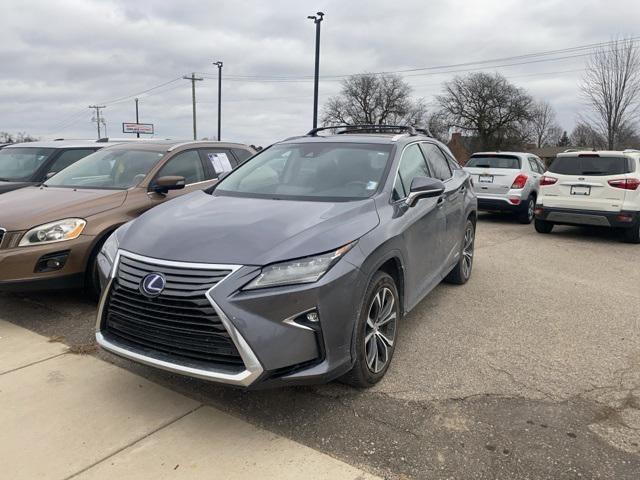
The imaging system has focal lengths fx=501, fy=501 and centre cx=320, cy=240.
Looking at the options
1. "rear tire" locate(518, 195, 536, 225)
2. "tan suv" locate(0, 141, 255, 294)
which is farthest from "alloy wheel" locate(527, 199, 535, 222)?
"tan suv" locate(0, 141, 255, 294)

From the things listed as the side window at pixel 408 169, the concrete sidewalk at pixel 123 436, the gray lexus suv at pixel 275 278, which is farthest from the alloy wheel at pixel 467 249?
the concrete sidewalk at pixel 123 436

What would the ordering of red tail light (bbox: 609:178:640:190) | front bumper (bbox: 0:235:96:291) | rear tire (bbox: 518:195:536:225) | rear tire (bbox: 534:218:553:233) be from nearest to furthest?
front bumper (bbox: 0:235:96:291), red tail light (bbox: 609:178:640:190), rear tire (bbox: 534:218:553:233), rear tire (bbox: 518:195:536:225)

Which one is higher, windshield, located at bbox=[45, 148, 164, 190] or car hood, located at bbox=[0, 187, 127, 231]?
windshield, located at bbox=[45, 148, 164, 190]

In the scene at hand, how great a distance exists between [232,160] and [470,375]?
442cm

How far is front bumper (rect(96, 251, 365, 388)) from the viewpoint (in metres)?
2.59

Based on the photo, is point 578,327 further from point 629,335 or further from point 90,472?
point 90,472

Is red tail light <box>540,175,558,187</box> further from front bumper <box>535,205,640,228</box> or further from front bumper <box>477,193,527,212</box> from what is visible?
front bumper <box>477,193,527,212</box>

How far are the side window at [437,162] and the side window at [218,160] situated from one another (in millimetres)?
2644

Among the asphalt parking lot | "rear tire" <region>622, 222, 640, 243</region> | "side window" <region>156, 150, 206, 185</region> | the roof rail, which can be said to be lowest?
the asphalt parking lot

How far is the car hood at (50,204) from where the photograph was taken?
444 cm

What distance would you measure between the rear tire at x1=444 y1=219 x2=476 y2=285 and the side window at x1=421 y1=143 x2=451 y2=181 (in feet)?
2.43

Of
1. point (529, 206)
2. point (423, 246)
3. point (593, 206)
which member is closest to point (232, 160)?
point (423, 246)

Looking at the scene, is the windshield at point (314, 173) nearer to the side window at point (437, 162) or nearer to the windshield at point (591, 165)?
the side window at point (437, 162)

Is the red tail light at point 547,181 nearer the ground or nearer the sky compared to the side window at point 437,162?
nearer the ground
